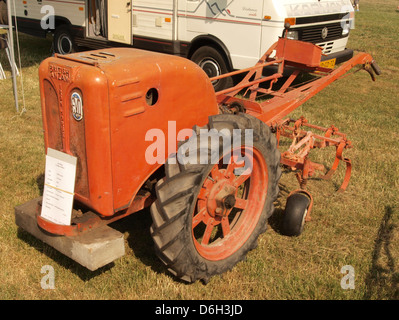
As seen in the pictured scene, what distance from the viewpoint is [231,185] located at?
327cm

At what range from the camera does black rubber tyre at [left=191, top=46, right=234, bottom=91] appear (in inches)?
307

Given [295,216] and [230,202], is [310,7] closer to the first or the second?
[295,216]

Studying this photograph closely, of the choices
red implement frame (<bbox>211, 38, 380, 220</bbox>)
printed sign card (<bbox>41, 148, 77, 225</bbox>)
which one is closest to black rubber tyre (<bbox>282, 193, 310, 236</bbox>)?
red implement frame (<bbox>211, 38, 380, 220</bbox>)

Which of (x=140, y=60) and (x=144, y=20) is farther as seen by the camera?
(x=144, y=20)

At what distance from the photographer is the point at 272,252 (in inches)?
145

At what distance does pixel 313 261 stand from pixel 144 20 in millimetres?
6337

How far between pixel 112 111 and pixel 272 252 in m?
1.84

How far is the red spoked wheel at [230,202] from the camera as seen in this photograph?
10.4ft

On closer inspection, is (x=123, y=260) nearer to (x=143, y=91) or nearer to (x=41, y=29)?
(x=143, y=91)

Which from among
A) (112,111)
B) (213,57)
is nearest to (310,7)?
(213,57)

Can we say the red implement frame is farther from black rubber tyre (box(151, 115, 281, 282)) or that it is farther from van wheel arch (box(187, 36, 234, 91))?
van wheel arch (box(187, 36, 234, 91))

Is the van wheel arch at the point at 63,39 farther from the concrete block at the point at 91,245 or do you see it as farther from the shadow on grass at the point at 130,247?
the concrete block at the point at 91,245

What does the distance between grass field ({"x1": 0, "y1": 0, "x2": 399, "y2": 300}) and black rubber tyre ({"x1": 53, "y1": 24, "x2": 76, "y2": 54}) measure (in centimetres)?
467

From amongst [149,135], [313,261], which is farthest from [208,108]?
[313,261]
